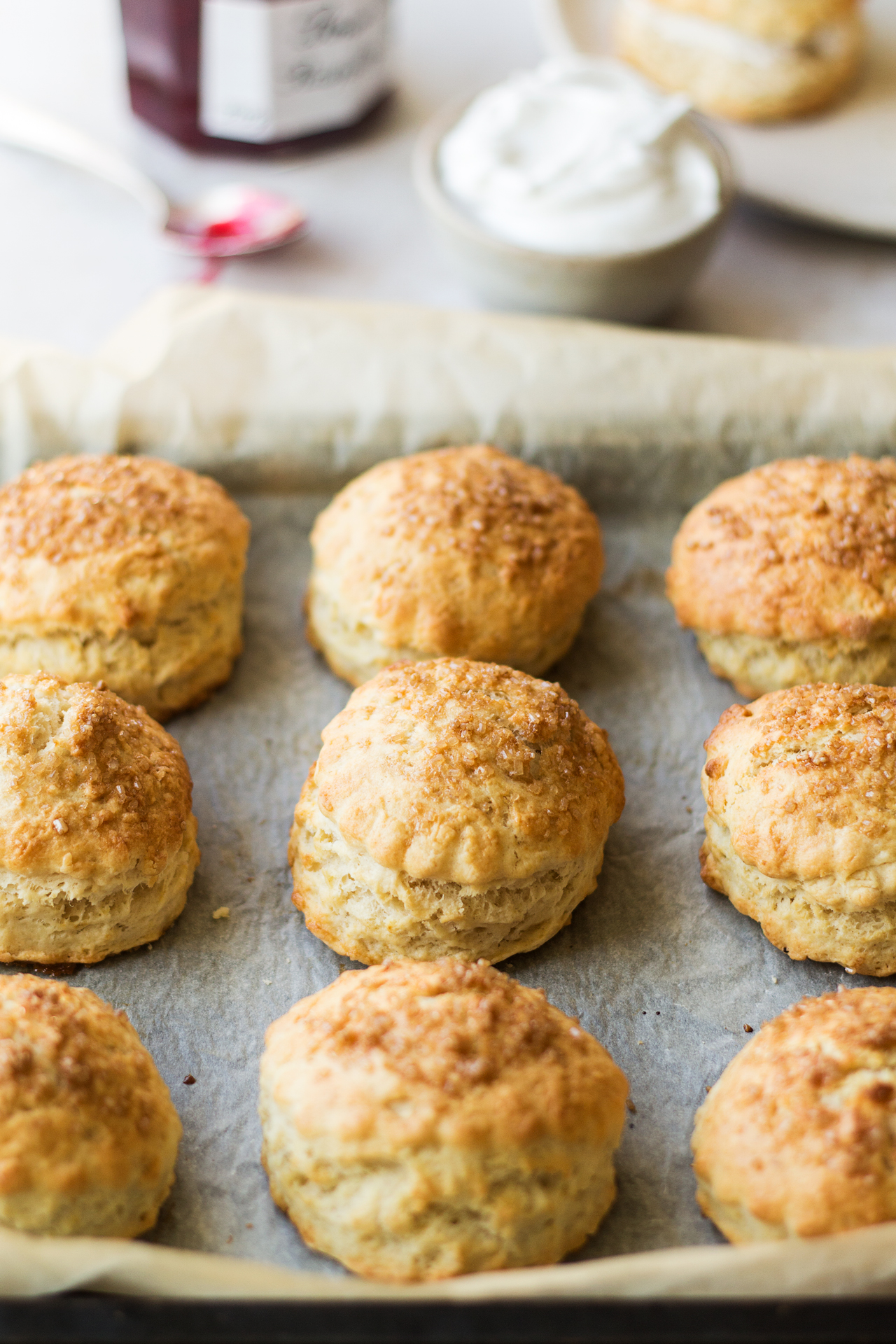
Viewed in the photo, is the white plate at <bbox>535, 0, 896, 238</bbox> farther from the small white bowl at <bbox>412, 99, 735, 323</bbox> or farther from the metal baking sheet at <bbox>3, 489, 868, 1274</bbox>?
the metal baking sheet at <bbox>3, 489, 868, 1274</bbox>

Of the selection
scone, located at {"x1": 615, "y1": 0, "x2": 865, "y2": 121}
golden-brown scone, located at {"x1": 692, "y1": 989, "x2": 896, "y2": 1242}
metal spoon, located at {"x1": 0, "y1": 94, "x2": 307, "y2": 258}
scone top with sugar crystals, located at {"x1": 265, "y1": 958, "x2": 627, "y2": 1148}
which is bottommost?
golden-brown scone, located at {"x1": 692, "y1": 989, "x2": 896, "y2": 1242}

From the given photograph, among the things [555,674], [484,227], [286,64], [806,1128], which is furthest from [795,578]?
[286,64]

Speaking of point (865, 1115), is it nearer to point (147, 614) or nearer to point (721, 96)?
point (147, 614)

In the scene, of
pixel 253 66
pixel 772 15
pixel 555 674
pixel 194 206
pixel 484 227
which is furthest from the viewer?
pixel 194 206

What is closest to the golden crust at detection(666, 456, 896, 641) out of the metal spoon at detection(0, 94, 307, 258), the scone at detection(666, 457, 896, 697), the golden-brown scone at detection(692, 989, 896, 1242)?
the scone at detection(666, 457, 896, 697)

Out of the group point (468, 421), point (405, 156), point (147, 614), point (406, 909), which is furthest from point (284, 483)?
point (405, 156)

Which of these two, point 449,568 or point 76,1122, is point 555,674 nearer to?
point 449,568
